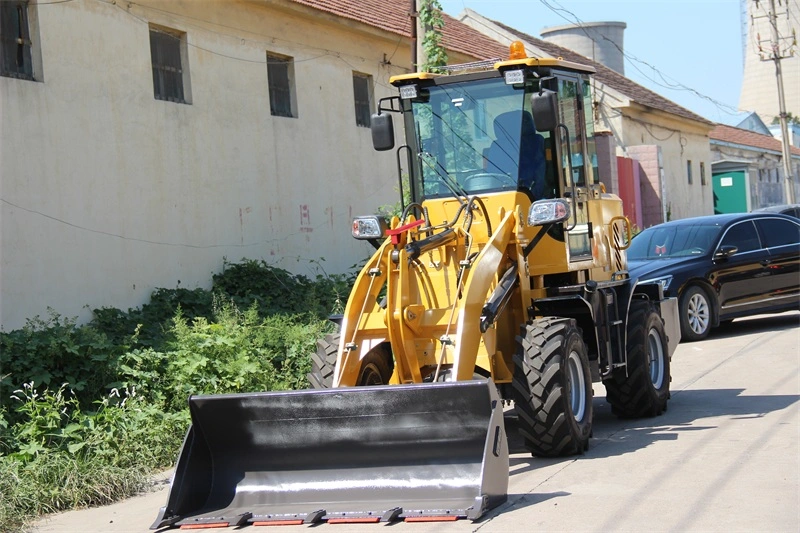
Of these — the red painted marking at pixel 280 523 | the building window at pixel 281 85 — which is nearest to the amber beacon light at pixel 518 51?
the red painted marking at pixel 280 523

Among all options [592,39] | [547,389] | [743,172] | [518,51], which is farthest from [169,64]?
[743,172]

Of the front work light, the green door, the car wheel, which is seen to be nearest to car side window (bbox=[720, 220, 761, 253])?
the car wheel

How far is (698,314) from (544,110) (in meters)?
8.25

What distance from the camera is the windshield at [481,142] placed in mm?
9422

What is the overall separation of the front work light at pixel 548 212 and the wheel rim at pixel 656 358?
2.54 metres

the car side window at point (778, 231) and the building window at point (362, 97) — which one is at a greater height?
→ the building window at point (362, 97)

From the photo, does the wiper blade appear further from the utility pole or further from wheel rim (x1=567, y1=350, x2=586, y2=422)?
the utility pole

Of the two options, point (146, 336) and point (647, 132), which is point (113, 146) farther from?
point (647, 132)

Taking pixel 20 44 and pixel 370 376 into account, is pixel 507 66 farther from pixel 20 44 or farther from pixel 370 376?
pixel 20 44

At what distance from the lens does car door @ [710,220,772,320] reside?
635 inches

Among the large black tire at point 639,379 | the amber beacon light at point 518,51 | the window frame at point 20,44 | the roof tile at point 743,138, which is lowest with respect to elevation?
the large black tire at point 639,379

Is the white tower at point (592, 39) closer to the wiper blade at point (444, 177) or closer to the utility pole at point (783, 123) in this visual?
the utility pole at point (783, 123)

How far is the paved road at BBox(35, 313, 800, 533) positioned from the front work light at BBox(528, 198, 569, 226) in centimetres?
189

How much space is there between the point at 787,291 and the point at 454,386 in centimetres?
1130
